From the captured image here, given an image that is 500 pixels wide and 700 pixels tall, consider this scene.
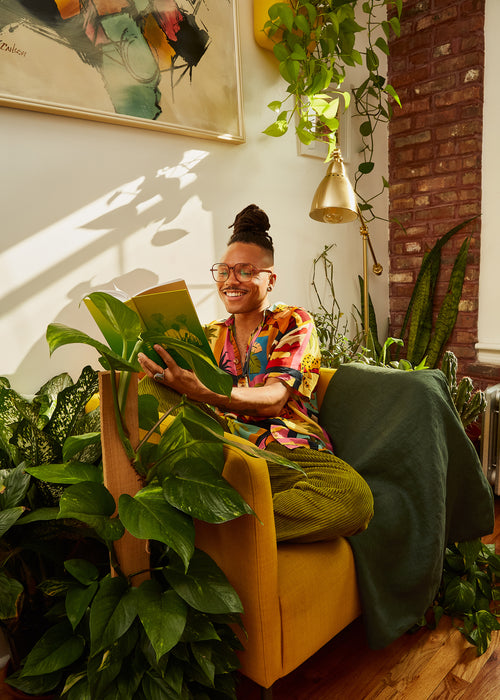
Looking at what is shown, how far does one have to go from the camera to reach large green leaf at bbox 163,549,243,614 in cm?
89

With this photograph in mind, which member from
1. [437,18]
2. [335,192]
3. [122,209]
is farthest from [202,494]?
[437,18]

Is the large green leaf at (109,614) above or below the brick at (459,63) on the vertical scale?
below

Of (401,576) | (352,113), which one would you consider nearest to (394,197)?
(352,113)

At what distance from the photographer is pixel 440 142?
2.56 metres

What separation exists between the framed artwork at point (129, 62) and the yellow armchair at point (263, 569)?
1.11 m

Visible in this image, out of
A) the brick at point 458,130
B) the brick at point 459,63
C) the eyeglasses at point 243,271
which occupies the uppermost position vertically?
the brick at point 459,63

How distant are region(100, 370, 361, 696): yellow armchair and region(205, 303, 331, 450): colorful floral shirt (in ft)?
1.07

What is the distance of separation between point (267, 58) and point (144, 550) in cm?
204

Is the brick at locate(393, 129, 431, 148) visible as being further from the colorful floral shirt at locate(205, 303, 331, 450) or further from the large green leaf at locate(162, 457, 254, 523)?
the large green leaf at locate(162, 457, 254, 523)

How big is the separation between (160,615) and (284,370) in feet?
2.43

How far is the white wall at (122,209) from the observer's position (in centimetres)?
149

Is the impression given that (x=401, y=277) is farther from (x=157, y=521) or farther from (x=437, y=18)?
(x=157, y=521)

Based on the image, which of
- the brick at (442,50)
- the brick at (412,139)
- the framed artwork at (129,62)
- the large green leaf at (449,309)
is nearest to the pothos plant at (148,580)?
the framed artwork at (129,62)

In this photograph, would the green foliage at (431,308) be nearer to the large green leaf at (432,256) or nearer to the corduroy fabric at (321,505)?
the large green leaf at (432,256)
